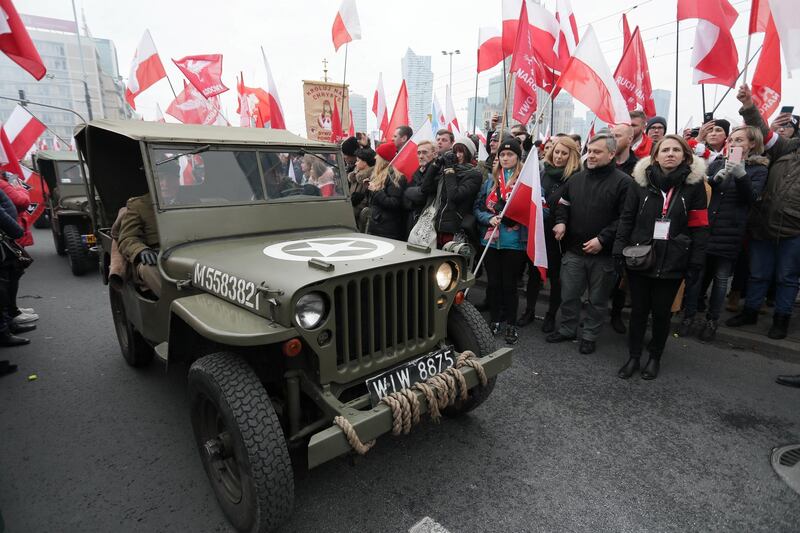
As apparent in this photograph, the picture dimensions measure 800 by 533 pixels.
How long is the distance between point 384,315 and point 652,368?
2851 mm

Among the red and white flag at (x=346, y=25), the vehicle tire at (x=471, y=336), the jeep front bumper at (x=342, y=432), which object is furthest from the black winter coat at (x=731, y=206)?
the red and white flag at (x=346, y=25)

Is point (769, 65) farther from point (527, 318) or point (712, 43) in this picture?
point (527, 318)

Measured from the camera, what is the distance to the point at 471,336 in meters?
2.89

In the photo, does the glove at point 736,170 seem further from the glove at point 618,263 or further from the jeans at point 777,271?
the glove at point 618,263

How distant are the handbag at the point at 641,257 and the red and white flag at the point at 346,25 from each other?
6832mm

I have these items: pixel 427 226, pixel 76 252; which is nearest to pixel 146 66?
pixel 76 252

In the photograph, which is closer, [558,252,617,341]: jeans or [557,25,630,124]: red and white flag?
[558,252,617,341]: jeans

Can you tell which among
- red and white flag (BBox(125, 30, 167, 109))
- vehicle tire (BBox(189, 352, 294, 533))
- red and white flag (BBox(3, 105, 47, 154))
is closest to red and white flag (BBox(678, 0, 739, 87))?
vehicle tire (BBox(189, 352, 294, 533))

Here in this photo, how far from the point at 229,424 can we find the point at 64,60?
298ft

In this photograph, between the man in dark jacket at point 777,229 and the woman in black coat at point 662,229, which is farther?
the man in dark jacket at point 777,229

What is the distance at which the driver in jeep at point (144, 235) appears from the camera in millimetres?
3096

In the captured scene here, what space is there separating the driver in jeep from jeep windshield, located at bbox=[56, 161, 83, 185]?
7.06 m

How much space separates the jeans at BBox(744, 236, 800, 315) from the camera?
4402 mm

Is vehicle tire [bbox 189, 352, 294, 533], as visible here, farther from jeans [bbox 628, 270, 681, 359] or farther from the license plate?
jeans [bbox 628, 270, 681, 359]
